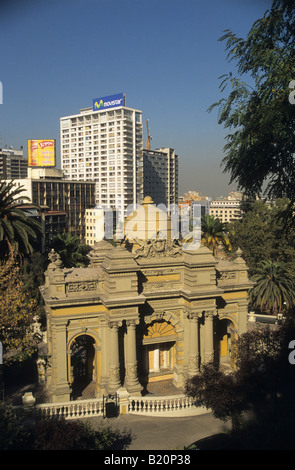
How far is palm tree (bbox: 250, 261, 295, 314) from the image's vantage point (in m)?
39.2

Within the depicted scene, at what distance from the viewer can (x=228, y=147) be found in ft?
64.6

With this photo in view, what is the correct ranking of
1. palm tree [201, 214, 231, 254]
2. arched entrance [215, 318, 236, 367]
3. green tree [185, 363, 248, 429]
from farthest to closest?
palm tree [201, 214, 231, 254] < arched entrance [215, 318, 236, 367] < green tree [185, 363, 248, 429]

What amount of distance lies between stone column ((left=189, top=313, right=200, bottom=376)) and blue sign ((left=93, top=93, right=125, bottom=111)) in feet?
417

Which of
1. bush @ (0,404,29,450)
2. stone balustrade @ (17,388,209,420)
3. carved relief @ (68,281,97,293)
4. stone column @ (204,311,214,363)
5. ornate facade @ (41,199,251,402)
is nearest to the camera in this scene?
bush @ (0,404,29,450)

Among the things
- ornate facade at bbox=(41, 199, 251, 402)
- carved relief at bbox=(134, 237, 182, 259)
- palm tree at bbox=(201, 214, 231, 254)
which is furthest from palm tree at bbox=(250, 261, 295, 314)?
carved relief at bbox=(134, 237, 182, 259)

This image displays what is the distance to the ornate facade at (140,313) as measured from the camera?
22.9m

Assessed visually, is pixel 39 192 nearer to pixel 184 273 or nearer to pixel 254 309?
pixel 254 309

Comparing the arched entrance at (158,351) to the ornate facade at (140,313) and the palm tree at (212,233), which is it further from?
the palm tree at (212,233)

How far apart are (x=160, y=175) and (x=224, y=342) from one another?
157 metres

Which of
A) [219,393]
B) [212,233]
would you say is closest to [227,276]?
[219,393]

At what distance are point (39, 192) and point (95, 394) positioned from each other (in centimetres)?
8369

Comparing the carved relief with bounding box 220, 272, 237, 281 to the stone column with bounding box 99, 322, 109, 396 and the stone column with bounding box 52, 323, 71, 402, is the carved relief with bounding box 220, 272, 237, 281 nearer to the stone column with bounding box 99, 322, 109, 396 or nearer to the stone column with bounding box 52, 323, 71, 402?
the stone column with bounding box 99, 322, 109, 396

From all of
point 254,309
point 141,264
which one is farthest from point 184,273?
point 254,309

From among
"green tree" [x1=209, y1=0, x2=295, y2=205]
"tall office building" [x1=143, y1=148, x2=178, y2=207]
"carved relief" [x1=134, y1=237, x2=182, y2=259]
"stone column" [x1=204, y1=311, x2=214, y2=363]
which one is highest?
"tall office building" [x1=143, y1=148, x2=178, y2=207]
